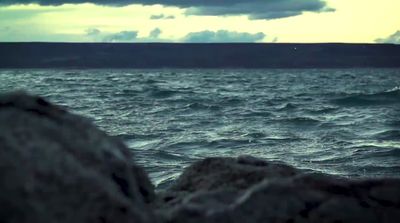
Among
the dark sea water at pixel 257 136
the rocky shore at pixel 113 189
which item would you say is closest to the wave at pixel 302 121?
the dark sea water at pixel 257 136

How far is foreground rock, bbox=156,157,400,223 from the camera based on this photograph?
7.30 feet

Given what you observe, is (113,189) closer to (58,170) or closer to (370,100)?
(58,170)

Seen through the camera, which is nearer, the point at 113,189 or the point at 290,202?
the point at 113,189

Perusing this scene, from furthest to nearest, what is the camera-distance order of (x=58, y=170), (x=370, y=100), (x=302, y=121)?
(x=370, y=100)
(x=302, y=121)
(x=58, y=170)

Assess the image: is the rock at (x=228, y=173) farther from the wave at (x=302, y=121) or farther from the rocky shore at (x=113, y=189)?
the wave at (x=302, y=121)

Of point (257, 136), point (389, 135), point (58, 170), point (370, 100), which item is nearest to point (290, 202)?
point (58, 170)

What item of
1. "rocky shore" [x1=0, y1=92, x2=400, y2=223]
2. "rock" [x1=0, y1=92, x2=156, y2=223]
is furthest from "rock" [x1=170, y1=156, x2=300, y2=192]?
"rock" [x1=0, y1=92, x2=156, y2=223]

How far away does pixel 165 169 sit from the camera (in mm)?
8500

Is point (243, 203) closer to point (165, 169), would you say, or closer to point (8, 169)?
point (8, 169)

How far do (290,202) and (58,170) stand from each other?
2.75 ft

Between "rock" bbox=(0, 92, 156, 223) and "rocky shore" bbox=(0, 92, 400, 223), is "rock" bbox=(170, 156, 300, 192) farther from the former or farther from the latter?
"rock" bbox=(0, 92, 156, 223)

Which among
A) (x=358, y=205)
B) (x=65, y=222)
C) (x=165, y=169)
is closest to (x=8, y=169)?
(x=65, y=222)

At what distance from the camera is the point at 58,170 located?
1973mm

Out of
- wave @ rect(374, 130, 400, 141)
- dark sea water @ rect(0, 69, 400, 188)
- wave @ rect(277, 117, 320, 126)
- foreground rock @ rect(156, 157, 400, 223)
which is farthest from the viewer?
wave @ rect(277, 117, 320, 126)
